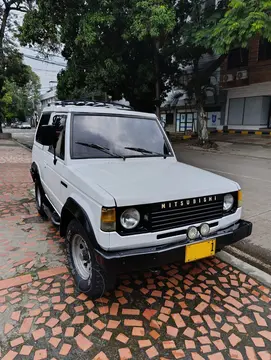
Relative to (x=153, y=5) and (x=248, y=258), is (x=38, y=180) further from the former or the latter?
(x=153, y=5)

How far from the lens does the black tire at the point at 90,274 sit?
2309 mm

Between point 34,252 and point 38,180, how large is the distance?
1.58 m

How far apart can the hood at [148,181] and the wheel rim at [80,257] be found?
2.35ft

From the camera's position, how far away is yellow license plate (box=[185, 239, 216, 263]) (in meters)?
2.37

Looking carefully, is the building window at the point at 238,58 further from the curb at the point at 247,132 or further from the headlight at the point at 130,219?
the headlight at the point at 130,219

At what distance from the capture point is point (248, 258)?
3453mm

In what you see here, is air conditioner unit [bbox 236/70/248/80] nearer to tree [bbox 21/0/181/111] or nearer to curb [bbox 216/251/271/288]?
tree [bbox 21/0/181/111]

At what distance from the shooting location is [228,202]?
2799mm

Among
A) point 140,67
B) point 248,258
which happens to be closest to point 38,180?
point 248,258

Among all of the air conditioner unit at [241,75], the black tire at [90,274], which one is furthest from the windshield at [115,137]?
the air conditioner unit at [241,75]

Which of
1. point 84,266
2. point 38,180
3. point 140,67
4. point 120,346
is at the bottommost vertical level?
point 120,346

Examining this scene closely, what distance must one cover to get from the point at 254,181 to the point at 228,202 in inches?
210

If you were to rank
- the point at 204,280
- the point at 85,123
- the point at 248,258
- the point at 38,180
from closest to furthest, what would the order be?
1. the point at 204,280
2. the point at 85,123
3. the point at 248,258
4. the point at 38,180

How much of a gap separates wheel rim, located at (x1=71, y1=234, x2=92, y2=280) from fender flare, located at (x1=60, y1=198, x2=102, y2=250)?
26cm
